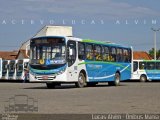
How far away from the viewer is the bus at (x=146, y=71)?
50.2 meters

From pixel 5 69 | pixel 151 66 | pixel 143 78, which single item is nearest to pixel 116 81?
pixel 143 78

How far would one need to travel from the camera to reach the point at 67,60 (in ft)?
85.9

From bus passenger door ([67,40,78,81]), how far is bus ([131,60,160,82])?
79.4ft

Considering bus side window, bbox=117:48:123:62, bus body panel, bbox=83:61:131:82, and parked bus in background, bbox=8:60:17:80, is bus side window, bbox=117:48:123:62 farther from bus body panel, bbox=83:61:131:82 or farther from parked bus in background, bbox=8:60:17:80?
parked bus in background, bbox=8:60:17:80

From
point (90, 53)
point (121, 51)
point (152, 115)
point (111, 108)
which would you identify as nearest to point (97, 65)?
point (90, 53)

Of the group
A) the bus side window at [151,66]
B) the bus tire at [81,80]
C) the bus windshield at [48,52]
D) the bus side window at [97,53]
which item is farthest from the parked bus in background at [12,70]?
the bus windshield at [48,52]

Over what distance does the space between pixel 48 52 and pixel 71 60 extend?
1411 millimetres

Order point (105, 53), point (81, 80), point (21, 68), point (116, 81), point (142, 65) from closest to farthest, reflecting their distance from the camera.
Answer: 1. point (81, 80)
2. point (105, 53)
3. point (116, 81)
4. point (21, 68)
5. point (142, 65)

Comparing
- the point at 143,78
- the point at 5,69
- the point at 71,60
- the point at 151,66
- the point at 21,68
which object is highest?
the point at 71,60

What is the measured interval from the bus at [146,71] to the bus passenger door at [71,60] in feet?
79.4

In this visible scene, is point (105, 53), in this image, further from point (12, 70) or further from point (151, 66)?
point (151, 66)

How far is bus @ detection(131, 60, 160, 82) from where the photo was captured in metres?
50.2

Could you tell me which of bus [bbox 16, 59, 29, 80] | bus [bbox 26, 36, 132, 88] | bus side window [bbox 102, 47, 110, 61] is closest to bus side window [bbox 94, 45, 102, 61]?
bus [bbox 26, 36, 132, 88]

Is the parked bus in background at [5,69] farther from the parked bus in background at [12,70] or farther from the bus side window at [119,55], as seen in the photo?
the bus side window at [119,55]
